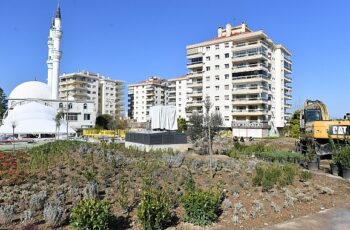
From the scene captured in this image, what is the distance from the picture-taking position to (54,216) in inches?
333

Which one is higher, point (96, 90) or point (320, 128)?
point (96, 90)

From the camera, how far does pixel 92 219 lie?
7.66m

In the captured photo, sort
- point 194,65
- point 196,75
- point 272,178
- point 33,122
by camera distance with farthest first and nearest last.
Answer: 1. point 194,65
2. point 196,75
3. point 33,122
4. point 272,178

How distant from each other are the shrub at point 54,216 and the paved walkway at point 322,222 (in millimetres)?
5482

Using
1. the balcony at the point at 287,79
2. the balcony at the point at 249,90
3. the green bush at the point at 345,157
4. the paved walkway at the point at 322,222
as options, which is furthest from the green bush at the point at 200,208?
the balcony at the point at 287,79

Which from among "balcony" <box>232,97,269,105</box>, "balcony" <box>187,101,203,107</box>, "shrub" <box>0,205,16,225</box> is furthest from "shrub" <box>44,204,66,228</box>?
"balcony" <box>187,101,203,107</box>

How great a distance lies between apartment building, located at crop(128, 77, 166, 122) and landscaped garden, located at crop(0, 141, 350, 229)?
11682 centimetres

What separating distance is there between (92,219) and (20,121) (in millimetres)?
64696

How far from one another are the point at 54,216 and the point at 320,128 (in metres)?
22.7

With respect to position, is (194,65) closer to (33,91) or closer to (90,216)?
(33,91)

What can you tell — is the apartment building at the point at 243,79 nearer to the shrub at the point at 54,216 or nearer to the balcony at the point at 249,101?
the balcony at the point at 249,101

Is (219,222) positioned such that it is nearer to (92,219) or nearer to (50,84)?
(92,219)

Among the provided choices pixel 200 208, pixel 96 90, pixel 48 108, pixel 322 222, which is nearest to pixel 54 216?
pixel 200 208

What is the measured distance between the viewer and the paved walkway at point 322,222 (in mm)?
8961
